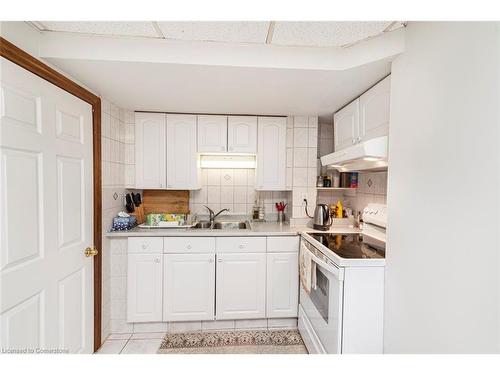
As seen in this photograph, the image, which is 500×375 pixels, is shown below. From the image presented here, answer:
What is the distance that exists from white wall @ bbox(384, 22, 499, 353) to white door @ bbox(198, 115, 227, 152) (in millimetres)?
1486

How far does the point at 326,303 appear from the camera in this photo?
1.53 m

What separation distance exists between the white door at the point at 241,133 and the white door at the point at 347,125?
794 millimetres

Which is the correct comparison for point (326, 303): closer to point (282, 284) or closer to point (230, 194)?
point (282, 284)

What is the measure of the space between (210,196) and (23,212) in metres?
1.65

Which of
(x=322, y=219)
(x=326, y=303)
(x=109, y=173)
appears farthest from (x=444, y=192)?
(x=109, y=173)

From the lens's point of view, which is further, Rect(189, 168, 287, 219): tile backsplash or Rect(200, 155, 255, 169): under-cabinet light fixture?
Rect(189, 168, 287, 219): tile backsplash

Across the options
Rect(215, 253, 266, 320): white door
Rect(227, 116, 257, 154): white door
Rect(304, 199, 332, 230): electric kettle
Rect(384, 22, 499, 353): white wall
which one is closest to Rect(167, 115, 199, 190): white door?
Rect(227, 116, 257, 154): white door

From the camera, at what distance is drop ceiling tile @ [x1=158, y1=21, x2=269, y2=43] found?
1119mm

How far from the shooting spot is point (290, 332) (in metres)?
2.07

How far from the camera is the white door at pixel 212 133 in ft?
7.54

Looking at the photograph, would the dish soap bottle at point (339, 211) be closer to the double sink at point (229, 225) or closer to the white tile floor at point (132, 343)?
the double sink at point (229, 225)

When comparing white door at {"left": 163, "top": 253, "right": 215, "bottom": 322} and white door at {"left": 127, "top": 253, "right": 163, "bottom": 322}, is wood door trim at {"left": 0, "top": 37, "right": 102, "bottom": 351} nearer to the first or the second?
white door at {"left": 127, "top": 253, "right": 163, "bottom": 322}
